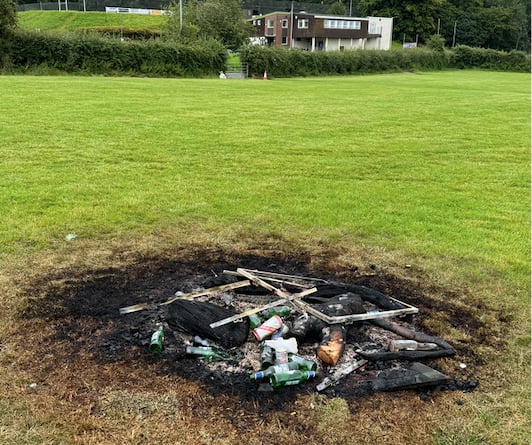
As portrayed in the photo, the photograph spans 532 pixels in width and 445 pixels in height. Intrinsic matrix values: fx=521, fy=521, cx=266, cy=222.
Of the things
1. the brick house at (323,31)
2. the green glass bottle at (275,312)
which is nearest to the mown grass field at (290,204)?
the green glass bottle at (275,312)

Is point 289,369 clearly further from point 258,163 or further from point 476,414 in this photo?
point 258,163

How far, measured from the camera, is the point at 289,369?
12.1ft

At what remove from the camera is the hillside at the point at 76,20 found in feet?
229

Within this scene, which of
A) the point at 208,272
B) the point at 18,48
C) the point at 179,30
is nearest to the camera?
the point at 208,272

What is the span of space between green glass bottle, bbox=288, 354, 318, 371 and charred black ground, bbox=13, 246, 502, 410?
156 millimetres

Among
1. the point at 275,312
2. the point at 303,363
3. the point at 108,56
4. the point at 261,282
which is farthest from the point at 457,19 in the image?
the point at 303,363

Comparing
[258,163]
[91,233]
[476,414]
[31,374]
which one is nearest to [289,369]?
[476,414]

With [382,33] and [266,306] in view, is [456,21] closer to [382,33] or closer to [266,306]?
[382,33]

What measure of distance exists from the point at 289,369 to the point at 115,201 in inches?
204

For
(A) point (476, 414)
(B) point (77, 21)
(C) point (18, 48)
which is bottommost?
(A) point (476, 414)

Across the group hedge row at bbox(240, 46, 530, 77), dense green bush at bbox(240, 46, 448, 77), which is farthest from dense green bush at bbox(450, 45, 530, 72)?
dense green bush at bbox(240, 46, 448, 77)

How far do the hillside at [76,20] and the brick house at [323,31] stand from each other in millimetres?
16718

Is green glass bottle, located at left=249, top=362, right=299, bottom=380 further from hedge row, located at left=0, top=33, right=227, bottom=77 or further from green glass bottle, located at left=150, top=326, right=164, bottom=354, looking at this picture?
hedge row, located at left=0, top=33, right=227, bottom=77

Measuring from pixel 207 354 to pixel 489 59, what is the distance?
81.2 metres
